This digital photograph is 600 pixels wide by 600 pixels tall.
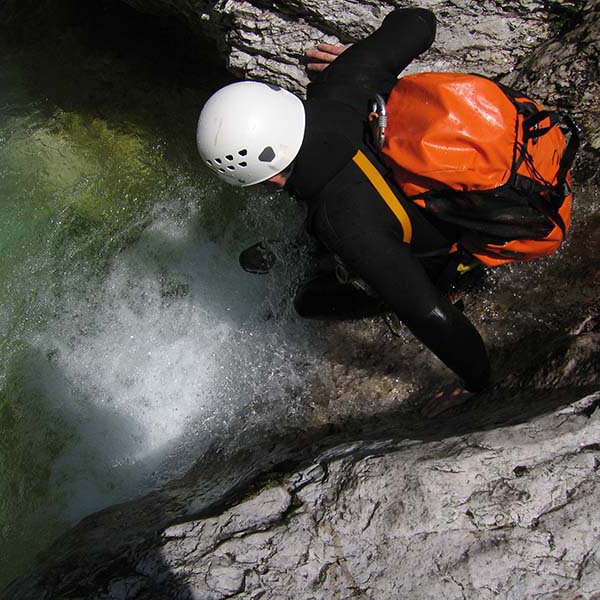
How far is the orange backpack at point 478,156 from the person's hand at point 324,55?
128cm

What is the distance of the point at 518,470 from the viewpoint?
2703 mm

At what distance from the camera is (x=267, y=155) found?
286 centimetres

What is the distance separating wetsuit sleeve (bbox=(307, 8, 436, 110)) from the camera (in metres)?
3.15

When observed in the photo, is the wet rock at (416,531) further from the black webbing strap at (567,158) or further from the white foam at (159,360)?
the white foam at (159,360)

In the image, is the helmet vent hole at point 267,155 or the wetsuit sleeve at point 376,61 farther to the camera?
the wetsuit sleeve at point 376,61

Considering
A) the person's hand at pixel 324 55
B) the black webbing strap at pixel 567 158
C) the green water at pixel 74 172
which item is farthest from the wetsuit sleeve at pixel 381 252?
the green water at pixel 74 172

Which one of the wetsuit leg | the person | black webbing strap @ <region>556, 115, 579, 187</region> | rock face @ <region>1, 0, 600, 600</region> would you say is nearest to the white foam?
the wetsuit leg

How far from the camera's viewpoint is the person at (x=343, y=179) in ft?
9.24

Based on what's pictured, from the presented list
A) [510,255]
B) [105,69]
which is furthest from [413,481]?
[105,69]

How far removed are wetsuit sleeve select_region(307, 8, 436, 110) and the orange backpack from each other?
0.27 meters

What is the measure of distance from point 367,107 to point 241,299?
2421 mm

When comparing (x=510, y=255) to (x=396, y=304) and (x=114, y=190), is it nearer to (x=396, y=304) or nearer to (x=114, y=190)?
(x=396, y=304)

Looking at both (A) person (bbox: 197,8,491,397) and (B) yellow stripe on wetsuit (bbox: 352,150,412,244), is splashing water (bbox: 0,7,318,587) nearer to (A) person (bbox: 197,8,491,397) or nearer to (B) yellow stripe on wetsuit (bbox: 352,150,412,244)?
(A) person (bbox: 197,8,491,397)

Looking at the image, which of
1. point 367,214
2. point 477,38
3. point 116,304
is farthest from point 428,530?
point 116,304
